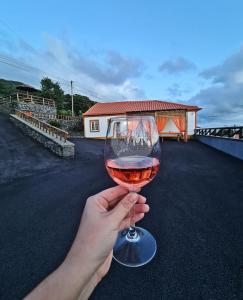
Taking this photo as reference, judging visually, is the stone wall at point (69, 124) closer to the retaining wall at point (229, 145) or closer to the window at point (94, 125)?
the window at point (94, 125)

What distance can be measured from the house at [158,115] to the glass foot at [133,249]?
46.8 feet

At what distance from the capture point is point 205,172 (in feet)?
15.9

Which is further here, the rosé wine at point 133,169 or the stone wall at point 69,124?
the stone wall at point 69,124

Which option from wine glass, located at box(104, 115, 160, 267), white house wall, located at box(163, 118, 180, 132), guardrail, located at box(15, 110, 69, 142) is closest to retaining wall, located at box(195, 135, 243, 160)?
white house wall, located at box(163, 118, 180, 132)

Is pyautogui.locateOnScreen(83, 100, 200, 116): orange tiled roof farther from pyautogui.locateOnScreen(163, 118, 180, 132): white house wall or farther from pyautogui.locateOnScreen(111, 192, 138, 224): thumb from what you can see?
pyautogui.locateOnScreen(111, 192, 138, 224): thumb

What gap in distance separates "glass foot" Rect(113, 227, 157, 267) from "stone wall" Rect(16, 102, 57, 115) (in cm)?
2241

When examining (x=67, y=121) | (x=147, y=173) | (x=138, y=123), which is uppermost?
(x=67, y=121)

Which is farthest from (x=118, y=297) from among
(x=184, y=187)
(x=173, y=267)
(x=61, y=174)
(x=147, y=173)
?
(x=61, y=174)

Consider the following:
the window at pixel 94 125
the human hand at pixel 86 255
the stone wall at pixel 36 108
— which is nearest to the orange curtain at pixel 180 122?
the window at pixel 94 125

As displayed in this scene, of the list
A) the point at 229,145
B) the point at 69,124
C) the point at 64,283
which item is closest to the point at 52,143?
the point at 64,283

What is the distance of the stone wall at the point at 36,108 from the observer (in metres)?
19.8

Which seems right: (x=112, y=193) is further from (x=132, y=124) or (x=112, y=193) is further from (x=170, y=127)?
(x=170, y=127)

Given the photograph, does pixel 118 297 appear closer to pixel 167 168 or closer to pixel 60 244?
pixel 60 244

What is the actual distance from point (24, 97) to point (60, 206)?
75.7ft
